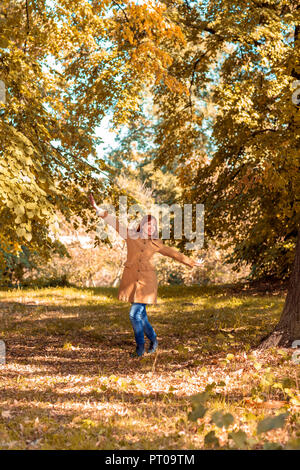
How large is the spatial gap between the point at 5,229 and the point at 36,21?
5687mm

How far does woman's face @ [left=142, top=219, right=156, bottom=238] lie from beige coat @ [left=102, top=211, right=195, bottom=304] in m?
0.08

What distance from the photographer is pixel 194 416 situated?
371cm

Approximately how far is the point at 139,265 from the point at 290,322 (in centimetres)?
214

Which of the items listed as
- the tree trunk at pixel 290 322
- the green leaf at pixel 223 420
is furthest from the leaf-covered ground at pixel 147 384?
the tree trunk at pixel 290 322

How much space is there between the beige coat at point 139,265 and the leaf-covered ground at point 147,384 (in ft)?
2.87

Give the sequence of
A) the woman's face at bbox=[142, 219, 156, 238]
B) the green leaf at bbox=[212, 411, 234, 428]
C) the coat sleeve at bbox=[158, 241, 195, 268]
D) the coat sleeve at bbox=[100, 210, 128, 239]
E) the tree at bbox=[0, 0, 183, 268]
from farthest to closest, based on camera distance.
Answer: the woman's face at bbox=[142, 219, 156, 238] < the coat sleeve at bbox=[100, 210, 128, 239] < the coat sleeve at bbox=[158, 241, 195, 268] < the tree at bbox=[0, 0, 183, 268] < the green leaf at bbox=[212, 411, 234, 428]

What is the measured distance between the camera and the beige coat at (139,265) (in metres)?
7.10

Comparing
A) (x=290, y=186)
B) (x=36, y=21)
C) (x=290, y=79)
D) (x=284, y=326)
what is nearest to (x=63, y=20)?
(x=36, y=21)

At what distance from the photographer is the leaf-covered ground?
147 inches

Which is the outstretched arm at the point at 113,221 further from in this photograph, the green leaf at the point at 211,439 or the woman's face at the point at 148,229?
the green leaf at the point at 211,439

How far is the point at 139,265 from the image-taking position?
7.25m

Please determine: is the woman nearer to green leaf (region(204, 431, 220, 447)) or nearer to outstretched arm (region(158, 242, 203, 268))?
outstretched arm (region(158, 242, 203, 268))

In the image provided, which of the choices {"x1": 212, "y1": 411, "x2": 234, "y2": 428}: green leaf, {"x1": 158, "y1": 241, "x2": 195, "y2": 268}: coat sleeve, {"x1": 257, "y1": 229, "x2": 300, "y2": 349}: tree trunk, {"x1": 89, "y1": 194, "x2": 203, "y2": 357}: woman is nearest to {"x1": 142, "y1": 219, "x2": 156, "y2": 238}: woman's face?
{"x1": 89, "y1": 194, "x2": 203, "y2": 357}: woman

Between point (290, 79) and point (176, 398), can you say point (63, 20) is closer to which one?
point (290, 79)
